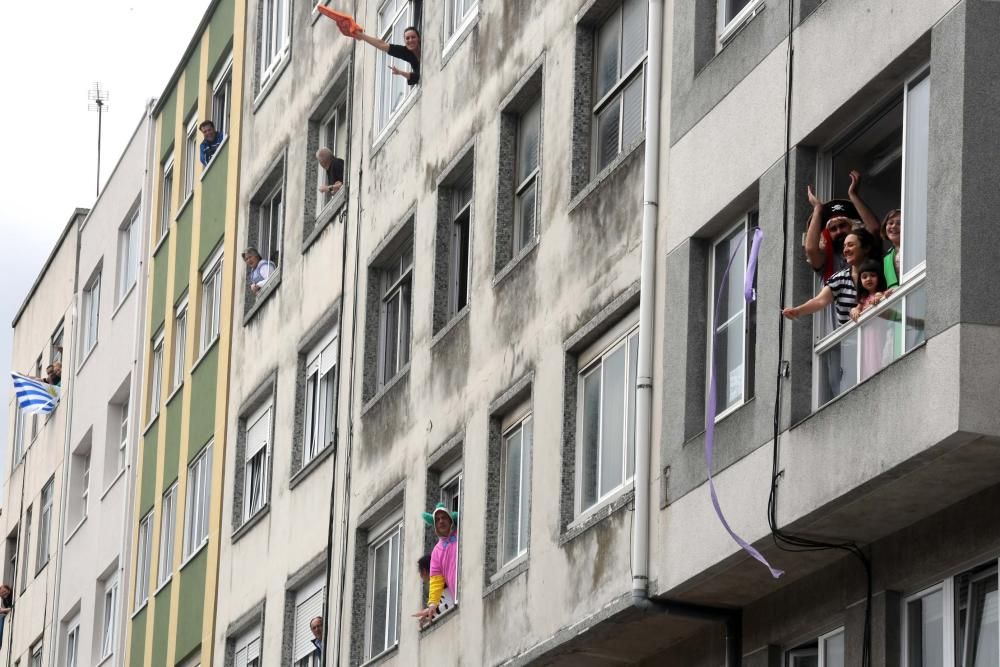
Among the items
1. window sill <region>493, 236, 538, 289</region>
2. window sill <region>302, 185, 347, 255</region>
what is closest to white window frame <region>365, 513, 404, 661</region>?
window sill <region>493, 236, 538, 289</region>

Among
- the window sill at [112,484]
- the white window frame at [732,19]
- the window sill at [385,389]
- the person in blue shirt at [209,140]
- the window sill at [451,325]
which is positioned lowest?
the window sill at [385,389]

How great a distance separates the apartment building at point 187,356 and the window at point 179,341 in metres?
0.02

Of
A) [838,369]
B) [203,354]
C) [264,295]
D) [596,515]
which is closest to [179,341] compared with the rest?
[203,354]

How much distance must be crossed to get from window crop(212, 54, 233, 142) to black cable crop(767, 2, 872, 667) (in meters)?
22.2

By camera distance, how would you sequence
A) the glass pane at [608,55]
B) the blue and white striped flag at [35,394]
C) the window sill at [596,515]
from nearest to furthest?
1. the window sill at [596,515]
2. the glass pane at [608,55]
3. the blue and white striped flag at [35,394]

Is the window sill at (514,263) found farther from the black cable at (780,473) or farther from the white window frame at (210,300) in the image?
the white window frame at (210,300)

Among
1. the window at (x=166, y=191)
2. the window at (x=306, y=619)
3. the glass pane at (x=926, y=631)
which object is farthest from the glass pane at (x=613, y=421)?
the window at (x=166, y=191)

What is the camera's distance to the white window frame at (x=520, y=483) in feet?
80.2

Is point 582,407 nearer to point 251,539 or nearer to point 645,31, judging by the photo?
point 645,31

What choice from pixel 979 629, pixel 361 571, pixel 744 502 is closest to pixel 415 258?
pixel 361 571

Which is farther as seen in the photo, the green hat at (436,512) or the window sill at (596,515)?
the green hat at (436,512)

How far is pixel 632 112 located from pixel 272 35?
16016 millimetres

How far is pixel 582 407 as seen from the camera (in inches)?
922

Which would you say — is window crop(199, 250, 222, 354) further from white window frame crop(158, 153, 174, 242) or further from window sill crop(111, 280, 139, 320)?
window sill crop(111, 280, 139, 320)
